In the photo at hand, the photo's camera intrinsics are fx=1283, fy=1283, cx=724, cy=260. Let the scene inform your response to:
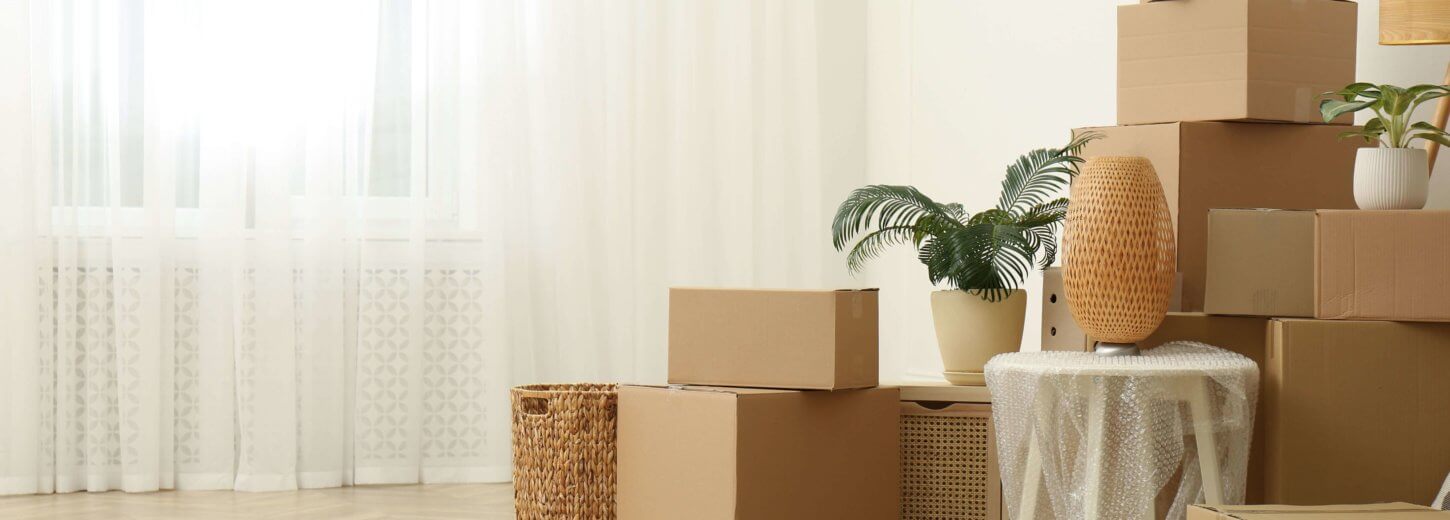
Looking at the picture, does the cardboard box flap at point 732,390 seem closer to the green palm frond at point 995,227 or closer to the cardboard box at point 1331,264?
the green palm frond at point 995,227

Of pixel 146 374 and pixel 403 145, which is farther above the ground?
pixel 403 145

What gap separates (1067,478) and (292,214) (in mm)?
2580

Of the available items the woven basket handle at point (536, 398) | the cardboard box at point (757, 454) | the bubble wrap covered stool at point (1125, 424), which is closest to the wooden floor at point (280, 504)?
the woven basket handle at point (536, 398)

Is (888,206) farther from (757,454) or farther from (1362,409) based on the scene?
(1362,409)

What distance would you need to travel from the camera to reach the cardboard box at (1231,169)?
7.12 ft

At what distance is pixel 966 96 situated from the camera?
352cm

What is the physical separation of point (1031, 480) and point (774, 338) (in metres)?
0.48

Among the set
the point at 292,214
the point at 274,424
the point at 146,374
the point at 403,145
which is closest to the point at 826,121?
the point at 403,145

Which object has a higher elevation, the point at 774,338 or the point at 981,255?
the point at 981,255

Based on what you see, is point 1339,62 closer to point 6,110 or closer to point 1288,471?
point 1288,471

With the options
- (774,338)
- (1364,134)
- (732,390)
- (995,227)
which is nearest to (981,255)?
(995,227)

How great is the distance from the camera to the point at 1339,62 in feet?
7.32

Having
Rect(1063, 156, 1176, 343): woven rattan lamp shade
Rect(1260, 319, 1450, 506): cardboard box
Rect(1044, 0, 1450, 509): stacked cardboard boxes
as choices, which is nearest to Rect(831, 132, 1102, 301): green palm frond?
Rect(1044, 0, 1450, 509): stacked cardboard boxes

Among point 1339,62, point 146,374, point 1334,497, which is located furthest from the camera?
point 146,374
